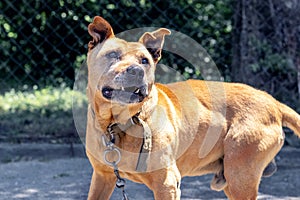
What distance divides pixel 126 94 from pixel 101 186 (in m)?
0.71

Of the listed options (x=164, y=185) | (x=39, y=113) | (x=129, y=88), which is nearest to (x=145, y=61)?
(x=129, y=88)

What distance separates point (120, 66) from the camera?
155 inches

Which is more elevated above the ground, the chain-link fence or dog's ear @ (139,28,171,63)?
dog's ear @ (139,28,171,63)

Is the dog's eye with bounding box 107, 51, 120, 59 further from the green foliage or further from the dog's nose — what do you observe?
the green foliage

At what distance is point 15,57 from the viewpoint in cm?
727

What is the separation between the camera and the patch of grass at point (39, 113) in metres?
6.96

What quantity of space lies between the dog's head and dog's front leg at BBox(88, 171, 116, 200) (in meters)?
0.56


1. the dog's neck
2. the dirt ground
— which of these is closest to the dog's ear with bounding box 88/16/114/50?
the dog's neck

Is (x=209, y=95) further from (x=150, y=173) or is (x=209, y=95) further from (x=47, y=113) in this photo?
(x=47, y=113)

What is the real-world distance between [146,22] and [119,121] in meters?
3.21

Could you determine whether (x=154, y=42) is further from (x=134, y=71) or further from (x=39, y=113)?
(x=39, y=113)

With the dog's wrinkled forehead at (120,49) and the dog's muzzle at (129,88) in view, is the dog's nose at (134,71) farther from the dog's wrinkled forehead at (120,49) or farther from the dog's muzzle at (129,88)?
the dog's wrinkled forehead at (120,49)

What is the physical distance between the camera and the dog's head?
12.8ft

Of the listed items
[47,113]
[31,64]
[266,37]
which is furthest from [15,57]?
[266,37]
